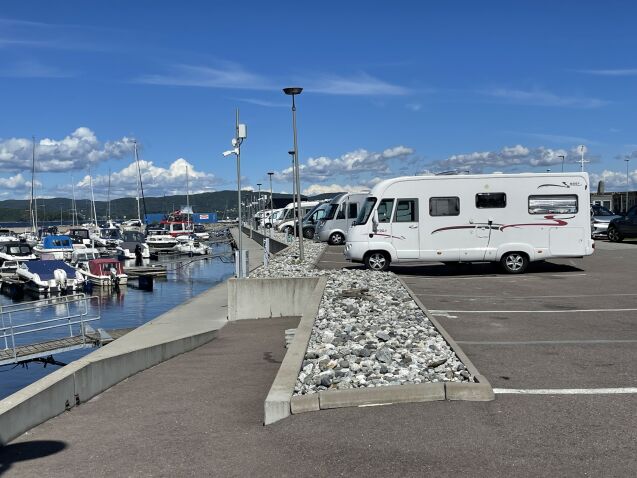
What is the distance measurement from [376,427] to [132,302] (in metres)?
35.1

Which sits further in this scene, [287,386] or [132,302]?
[132,302]

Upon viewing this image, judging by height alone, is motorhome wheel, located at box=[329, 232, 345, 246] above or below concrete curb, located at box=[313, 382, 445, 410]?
above

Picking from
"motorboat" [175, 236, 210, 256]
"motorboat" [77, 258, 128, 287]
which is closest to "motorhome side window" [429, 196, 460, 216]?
"motorboat" [77, 258, 128, 287]

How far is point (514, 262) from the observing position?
67.4 feet

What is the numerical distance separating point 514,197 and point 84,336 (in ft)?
40.5

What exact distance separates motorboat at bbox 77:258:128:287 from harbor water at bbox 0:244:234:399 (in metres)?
0.53

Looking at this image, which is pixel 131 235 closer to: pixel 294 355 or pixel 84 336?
pixel 84 336

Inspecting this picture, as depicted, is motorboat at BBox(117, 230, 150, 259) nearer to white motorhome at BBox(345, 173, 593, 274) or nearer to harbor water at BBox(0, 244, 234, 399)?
harbor water at BBox(0, 244, 234, 399)

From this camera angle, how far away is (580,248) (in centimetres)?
2027

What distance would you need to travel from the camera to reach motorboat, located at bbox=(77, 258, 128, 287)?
148 feet

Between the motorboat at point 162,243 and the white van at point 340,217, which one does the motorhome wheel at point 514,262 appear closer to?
the white van at point 340,217

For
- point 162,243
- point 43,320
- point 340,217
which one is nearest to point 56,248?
point 162,243

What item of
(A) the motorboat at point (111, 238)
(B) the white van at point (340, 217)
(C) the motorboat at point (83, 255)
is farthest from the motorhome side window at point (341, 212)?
(A) the motorboat at point (111, 238)

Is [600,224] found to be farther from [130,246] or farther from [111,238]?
[111,238]
